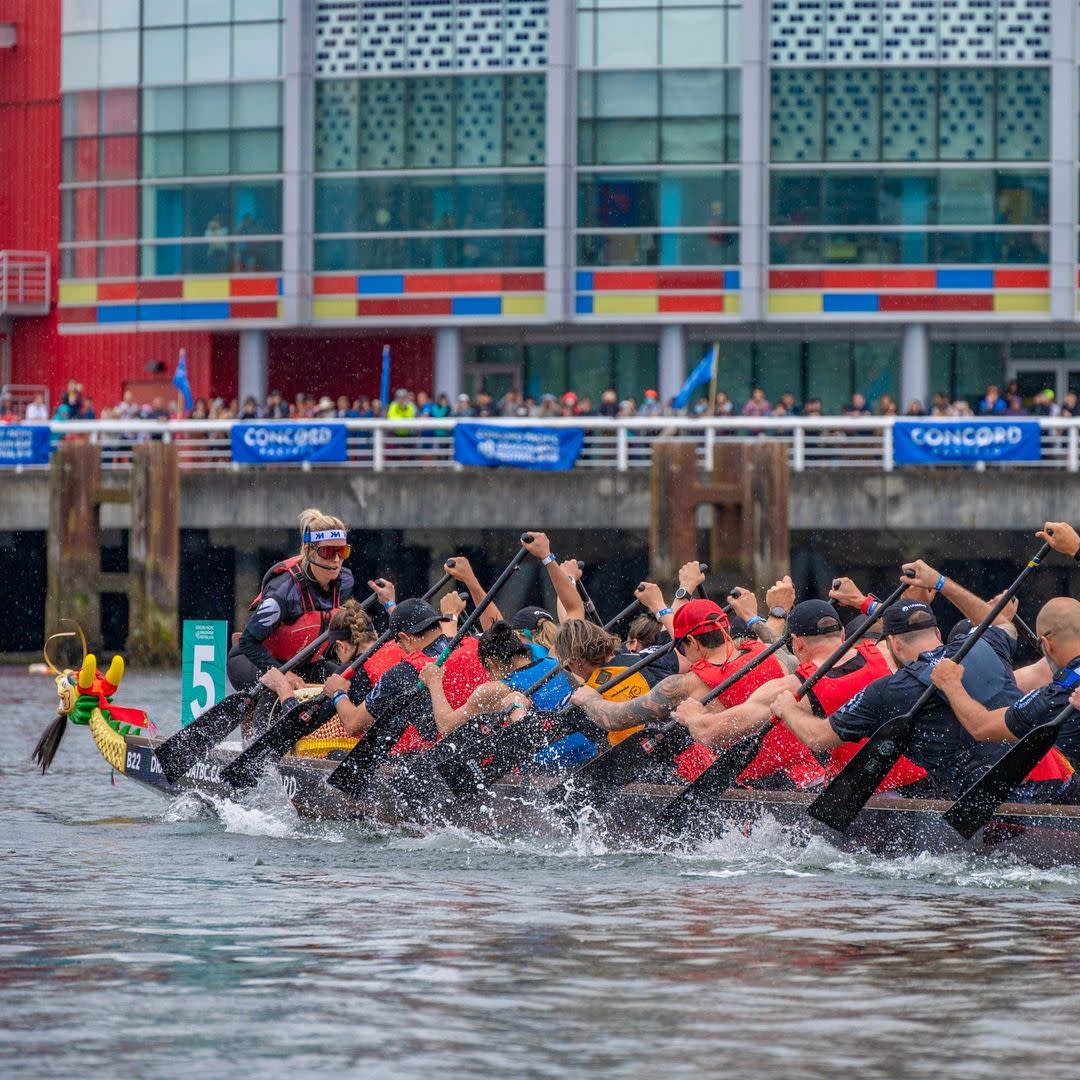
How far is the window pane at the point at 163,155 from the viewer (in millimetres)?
Answer: 44656

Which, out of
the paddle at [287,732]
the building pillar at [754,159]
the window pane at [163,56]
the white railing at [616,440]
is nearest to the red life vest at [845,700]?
the paddle at [287,732]

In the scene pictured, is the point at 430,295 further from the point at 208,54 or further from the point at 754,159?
the point at 754,159

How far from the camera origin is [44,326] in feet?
160

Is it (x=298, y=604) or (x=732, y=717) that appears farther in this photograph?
(x=298, y=604)

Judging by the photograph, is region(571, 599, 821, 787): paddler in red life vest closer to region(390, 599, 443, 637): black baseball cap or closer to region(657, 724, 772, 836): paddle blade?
region(657, 724, 772, 836): paddle blade

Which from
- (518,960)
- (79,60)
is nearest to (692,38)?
(79,60)

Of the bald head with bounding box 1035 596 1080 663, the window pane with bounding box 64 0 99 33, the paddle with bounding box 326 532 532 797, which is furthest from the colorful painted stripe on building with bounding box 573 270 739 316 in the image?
the bald head with bounding box 1035 596 1080 663

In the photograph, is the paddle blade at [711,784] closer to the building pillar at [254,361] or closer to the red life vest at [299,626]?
the red life vest at [299,626]

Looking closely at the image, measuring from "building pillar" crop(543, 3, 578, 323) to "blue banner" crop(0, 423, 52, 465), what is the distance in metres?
14.1

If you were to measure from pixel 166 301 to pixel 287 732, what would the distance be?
3157 centimetres

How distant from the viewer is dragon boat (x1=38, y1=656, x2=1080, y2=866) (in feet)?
38.1

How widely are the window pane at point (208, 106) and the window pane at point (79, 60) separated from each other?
97.1 inches

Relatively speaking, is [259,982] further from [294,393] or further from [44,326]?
[44,326]

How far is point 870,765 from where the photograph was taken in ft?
38.5
